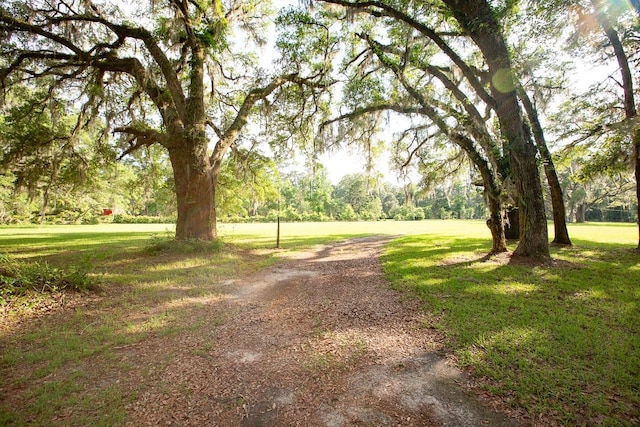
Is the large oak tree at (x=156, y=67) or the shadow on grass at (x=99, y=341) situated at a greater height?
the large oak tree at (x=156, y=67)

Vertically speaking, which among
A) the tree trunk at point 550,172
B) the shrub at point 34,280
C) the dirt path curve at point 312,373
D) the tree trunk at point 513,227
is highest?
the tree trunk at point 550,172

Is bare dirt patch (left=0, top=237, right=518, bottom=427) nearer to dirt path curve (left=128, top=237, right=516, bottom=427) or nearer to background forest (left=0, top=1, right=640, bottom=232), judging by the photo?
dirt path curve (left=128, top=237, right=516, bottom=427)

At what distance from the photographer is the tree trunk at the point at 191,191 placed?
423 inches

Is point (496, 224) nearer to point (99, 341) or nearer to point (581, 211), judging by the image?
point (99, 341)

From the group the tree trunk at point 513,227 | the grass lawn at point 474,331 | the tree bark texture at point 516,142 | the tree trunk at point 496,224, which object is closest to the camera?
the grass lawn at point 474,331

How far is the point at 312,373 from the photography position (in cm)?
345

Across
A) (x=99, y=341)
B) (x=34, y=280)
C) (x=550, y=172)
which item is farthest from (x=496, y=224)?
(x=34, y=280)

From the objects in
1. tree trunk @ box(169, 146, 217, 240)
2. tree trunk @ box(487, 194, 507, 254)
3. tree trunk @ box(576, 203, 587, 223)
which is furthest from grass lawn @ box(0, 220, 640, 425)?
tree trunk @ box(576, 203, 587, 223)

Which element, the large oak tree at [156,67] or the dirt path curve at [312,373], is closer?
the dirt path curve at [312,373]

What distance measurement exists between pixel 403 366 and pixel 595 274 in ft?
23.9

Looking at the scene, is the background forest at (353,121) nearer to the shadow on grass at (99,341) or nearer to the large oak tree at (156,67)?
the large oak tree at (156,67)

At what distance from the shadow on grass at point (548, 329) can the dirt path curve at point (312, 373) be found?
0.51 meters

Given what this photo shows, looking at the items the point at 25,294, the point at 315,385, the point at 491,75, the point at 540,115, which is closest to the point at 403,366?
the point at 315,385

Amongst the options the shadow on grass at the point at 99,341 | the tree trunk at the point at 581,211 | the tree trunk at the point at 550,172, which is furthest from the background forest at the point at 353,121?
the tree trunk at the point at 581,211
